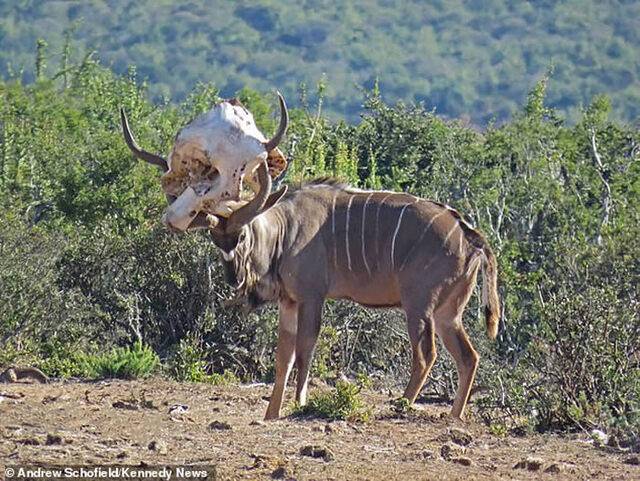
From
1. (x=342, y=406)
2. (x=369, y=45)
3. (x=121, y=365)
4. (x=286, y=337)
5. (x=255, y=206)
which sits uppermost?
(x=255, y=206)

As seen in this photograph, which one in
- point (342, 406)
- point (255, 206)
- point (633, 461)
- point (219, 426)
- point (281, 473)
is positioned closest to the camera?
point (281, 473)

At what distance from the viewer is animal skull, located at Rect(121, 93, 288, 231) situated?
10.6 meters

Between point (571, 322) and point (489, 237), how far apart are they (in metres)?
4.72

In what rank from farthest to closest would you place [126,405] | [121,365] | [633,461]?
[121,365]
[126,405]
[633,461]

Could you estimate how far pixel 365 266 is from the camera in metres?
11.5

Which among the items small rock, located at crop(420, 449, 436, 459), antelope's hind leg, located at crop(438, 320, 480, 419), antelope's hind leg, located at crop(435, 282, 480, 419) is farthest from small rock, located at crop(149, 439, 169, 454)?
antelope's hind leg, located at crop(435, 282, 480, 419)

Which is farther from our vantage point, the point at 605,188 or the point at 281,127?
the point at 605,188

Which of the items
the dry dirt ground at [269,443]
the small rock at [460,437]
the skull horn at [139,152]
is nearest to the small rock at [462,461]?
the dry dirt ground at [269,443]

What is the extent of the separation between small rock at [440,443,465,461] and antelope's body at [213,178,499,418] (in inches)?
65.0

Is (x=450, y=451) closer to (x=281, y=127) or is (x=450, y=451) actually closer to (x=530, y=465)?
(x=530, y=465)

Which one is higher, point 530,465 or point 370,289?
point 370,289

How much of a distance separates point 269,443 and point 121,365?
290 cm

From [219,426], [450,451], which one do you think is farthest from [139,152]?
[450,451]

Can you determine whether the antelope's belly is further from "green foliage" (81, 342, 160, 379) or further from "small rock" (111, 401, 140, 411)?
"small rock" (111, 401, 140, 411)
